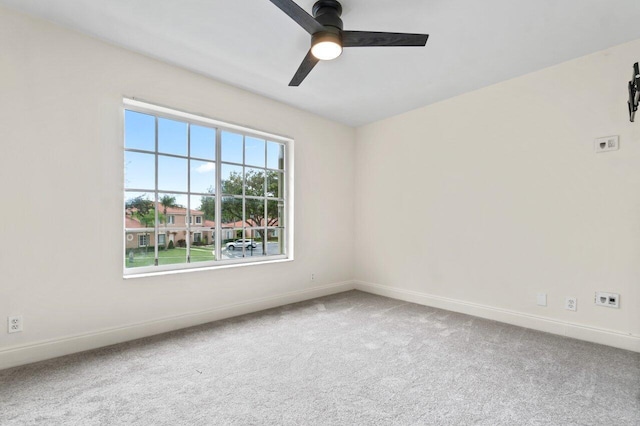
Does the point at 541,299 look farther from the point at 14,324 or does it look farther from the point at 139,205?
the point at 14,324

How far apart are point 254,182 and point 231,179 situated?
0.32 meters

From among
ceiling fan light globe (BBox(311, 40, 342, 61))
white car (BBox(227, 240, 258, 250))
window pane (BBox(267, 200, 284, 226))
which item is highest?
ceiling fan light globe (BBox(311, 40, 342, 61))

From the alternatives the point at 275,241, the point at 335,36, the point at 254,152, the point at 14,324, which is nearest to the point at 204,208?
the point at 254,152

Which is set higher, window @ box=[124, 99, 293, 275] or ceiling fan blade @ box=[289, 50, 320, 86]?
ceiling fan blade @ box=[289, 50, 320, 86]

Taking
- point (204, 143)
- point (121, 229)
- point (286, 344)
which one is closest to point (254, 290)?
point (286, 344)

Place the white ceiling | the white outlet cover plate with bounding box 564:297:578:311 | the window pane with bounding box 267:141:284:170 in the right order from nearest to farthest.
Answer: the white ceiling < the white outlet cover plate with bounding box 564:297:578:311 < the window pane with bounding box 267:141:284:170

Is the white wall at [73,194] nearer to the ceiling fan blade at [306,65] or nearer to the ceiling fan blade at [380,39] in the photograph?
the ceiling fan blade at [306,65]

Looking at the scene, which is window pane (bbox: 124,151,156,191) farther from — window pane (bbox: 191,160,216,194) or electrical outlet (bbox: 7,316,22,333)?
electrical outlet (bbox: 7,316,22,333)

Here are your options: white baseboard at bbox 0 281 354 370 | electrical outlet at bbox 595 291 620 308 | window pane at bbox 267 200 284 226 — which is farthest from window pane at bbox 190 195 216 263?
electrical outlet at bbox 595 291 620 308

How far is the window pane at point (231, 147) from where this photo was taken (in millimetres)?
3561

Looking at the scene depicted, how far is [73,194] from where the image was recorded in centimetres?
245

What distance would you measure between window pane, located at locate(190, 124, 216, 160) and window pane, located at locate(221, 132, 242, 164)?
123 millimetres

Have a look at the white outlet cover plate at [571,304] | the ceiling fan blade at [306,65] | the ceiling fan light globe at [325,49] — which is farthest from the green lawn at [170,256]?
the white outlet cover plate at [571,304]

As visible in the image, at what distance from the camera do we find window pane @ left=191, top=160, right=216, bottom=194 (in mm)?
3309
